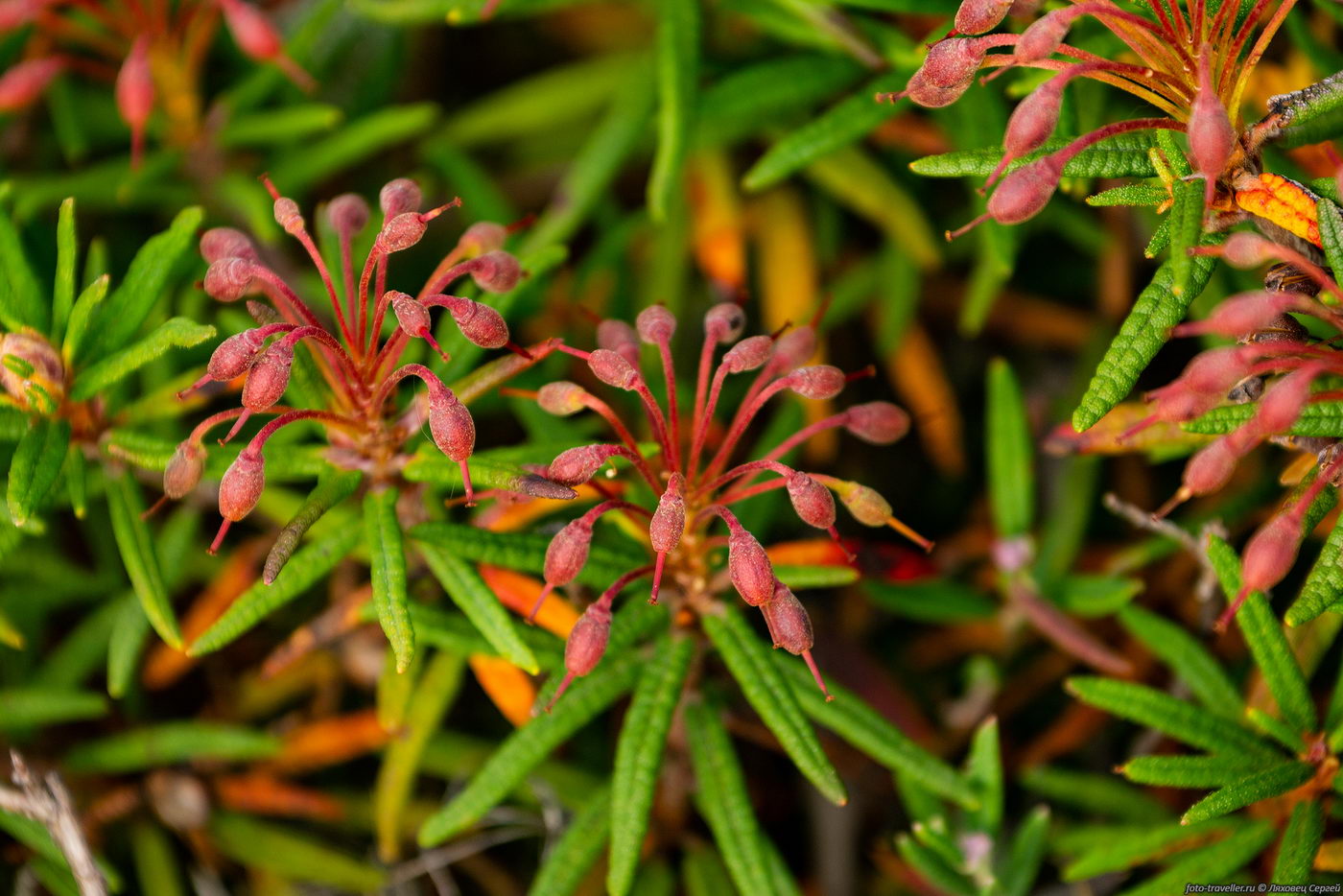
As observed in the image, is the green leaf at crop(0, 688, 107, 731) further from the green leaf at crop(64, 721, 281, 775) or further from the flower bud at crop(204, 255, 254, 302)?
the flower bud at crop(204, 255, 254, 302)

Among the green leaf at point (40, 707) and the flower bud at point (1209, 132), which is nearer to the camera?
the flower bud at point (1209, 132)

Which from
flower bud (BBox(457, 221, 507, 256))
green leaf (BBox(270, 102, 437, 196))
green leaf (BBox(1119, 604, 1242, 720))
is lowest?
green leaf (BBox(1119, 604, 1242, 720))

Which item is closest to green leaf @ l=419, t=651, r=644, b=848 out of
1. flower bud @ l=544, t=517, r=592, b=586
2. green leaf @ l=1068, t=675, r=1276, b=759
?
flower bud @ l=544, t=517, r=592, b=586

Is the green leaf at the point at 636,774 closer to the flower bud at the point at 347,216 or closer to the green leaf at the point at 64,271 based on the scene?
the flower bud at the point at 347,216

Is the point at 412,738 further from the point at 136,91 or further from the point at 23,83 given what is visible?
the point at 23,83

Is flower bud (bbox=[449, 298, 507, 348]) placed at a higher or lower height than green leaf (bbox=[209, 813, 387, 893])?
higher

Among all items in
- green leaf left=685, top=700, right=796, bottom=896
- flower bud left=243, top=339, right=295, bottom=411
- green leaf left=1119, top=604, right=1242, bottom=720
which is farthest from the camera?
green leaf left=1119, top=604, right=1242, bottom=720

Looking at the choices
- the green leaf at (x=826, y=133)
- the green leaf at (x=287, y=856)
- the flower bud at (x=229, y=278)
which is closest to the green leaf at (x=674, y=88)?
the green leaf at (x=826, y=133)

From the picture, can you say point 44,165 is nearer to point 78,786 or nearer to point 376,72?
point 376,72
